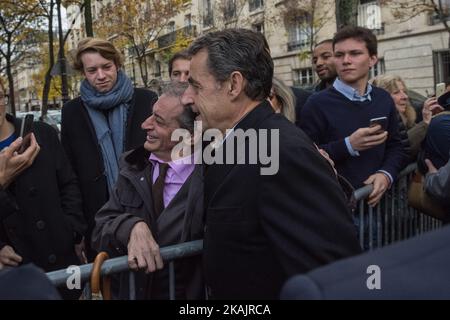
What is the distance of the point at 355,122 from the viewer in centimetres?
328

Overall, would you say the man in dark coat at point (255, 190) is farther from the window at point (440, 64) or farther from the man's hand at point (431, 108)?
the window at point (440, 64)

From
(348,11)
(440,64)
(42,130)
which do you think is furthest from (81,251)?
(440,64)

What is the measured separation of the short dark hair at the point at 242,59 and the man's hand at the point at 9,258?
149cm

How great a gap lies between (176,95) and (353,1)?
27.2 ft

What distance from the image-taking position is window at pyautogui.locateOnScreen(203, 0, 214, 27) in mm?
29922

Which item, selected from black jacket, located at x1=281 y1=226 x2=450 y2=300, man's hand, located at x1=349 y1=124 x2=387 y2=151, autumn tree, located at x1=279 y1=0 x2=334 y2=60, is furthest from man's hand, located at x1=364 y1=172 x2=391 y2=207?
autumn tree, located at x1=279 y1=0 x2=334 y2=60

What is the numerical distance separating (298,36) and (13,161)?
92.8ft

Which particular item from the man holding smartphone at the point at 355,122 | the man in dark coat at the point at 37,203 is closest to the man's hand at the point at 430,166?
the man holding smartphone at the point at 355,122

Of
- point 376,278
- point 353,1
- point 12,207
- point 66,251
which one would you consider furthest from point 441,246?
point 353,1

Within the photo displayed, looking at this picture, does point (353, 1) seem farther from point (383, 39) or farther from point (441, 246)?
point (383, 39)

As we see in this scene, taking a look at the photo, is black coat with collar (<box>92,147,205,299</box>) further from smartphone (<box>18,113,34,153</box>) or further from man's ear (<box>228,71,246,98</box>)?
smartphone (<box>18,113,34,153</box>)

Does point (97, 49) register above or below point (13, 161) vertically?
above

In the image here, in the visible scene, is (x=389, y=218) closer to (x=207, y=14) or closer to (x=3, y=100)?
(x=3, y=100)

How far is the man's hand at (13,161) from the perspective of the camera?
2.78 m
